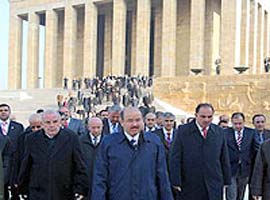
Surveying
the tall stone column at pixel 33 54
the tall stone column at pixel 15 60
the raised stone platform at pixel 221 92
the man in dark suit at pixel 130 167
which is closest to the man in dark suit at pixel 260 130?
the man in dark suit at pixel 130 167

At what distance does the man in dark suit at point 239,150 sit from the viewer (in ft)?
26.0

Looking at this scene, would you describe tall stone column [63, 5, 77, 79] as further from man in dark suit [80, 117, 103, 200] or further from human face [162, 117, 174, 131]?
man in dark suit [80, 117, 103, 200]

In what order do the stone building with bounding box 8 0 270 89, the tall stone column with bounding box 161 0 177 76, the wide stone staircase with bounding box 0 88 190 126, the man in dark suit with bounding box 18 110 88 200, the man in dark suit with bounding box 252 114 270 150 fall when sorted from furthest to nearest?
the tall stone column with bounding box 161 0 177 76, the stone building with bounding box 8 0 270 89, the wide stone staircase with bounding box 0 88 190 126, the man in dark suit with bounding box 252 114 270 150, the man in dark suit with bounding box 18 110 88 200

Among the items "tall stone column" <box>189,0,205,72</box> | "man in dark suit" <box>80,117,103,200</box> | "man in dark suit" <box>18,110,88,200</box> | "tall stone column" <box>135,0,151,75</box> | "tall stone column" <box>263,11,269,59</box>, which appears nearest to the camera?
"man in dark suit" <box>18,110,88,200</box>

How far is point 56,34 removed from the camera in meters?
44.8

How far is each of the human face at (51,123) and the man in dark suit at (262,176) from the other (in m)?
2.09

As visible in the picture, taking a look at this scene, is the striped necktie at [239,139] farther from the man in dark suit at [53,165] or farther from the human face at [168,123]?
the man in dark suit at [53,165]

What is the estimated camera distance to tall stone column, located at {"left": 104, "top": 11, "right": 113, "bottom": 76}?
144 feet

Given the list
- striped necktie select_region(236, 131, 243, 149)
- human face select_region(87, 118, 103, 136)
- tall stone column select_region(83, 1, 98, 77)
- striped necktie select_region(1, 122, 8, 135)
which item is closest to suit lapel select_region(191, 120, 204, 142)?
human face select_region(87, 118, 103, 136)

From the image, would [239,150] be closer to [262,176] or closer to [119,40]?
[262,176]

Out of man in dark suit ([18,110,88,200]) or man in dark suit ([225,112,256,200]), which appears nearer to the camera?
man in dark suit ([18,110,88,200])

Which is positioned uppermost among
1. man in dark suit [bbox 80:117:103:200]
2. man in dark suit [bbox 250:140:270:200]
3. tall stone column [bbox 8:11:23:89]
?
tall stone column [bbox 8:11:23:89]

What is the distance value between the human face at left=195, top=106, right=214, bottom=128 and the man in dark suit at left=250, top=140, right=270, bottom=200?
2.68ft

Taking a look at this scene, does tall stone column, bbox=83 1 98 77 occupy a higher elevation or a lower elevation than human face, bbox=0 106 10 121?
higher
